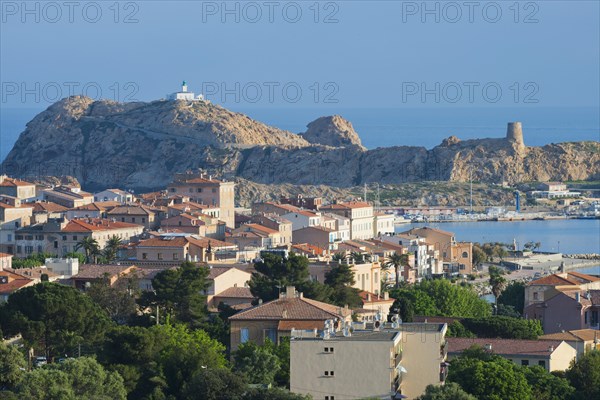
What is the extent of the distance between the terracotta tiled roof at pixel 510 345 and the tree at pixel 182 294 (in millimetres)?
5356

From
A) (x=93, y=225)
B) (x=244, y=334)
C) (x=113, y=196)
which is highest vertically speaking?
(x=113, y=196)

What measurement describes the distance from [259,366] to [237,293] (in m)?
10.6

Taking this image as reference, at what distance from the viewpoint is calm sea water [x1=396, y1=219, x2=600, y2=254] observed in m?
90.6

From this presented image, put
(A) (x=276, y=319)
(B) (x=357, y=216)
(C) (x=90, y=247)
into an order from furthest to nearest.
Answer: (B) (x=357, y=216), (C) (x=90, y=247), (A) (x=276, y=319)

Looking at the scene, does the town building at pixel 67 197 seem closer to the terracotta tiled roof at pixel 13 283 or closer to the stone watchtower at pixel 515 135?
the terracotta tiled roof at pixel 13 283

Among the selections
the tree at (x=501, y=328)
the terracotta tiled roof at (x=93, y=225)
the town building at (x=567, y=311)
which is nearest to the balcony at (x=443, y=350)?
the tree at (x=501, y=328)

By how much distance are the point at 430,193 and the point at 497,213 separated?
9.56m

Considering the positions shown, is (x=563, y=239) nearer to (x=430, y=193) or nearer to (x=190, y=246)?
(x=430, y=193)

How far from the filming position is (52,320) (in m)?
32.0

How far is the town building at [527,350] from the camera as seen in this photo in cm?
3133

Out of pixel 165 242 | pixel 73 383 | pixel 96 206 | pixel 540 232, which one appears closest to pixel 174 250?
pixel 165 242

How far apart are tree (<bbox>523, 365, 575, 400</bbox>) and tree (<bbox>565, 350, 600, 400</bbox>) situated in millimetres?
219

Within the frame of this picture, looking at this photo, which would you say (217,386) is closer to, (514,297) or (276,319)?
(276,319)

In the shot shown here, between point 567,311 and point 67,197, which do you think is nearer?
point 567,311
